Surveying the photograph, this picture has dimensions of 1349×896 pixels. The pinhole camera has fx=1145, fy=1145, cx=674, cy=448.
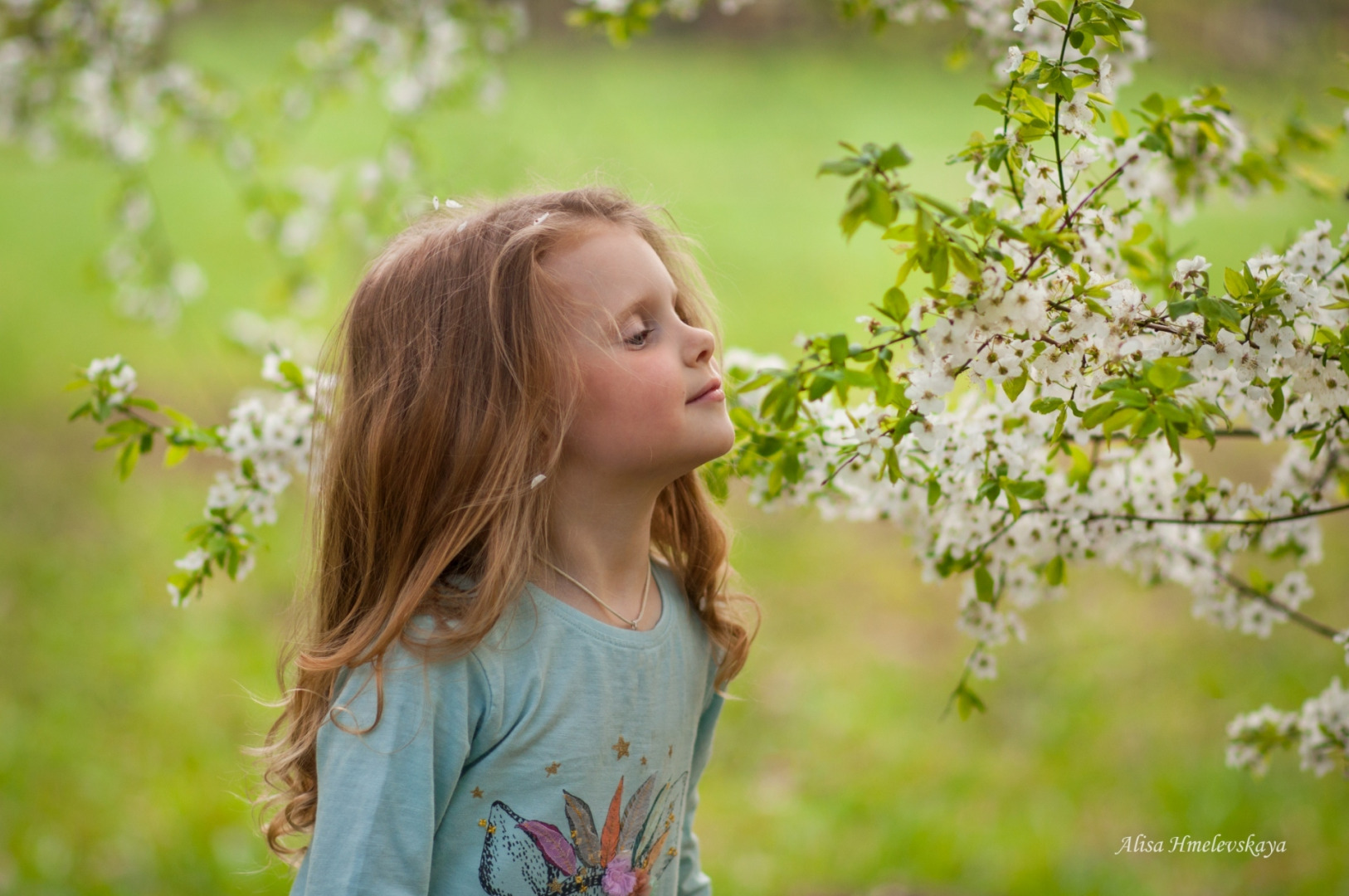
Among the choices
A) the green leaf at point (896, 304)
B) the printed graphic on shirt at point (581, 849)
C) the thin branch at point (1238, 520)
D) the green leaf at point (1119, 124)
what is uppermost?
the green leaf at point (1119, 124)

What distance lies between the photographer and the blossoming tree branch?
3.78ft

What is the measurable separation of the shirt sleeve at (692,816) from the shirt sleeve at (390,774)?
496mm

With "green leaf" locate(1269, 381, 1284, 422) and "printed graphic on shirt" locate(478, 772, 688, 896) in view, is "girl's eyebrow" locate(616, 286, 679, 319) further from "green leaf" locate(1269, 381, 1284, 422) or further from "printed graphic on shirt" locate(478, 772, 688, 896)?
"green leaf" locate(1269, 381, 1284, 422)

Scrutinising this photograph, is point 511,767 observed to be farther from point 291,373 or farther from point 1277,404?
point 1277,404

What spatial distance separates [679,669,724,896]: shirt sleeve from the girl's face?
447mm

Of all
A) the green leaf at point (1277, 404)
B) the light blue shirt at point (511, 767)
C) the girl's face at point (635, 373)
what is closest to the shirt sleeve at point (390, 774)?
the light blue shirt at point (511, 767)

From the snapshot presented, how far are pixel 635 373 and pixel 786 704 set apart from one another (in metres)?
2.75

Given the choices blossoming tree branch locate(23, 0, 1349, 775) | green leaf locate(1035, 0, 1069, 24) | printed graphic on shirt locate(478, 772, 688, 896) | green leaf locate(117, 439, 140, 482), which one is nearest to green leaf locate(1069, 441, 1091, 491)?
blossoming tree branch locate(23, 0, 1349, 775)

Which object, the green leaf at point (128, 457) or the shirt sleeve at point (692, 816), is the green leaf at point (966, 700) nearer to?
the shirt sleeve at point (692, 816)

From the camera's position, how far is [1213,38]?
8.24 m

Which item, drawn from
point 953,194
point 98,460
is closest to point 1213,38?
point 953,194

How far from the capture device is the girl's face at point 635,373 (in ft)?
4.48

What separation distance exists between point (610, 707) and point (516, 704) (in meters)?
0.13

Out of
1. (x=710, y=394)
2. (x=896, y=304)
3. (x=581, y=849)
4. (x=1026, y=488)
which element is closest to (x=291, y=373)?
(x=710, y=394)
